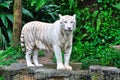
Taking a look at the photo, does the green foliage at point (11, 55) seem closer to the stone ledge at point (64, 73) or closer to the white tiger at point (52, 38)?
the white tiger at point (52, 38)

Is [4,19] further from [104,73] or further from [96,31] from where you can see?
[104,73]

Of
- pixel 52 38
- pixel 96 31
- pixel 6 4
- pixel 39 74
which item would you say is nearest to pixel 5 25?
pixel 6 4

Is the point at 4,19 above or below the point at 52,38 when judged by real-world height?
above

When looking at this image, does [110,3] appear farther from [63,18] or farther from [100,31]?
[63,18]

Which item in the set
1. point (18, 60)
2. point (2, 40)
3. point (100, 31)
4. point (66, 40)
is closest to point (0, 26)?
point (2, 40)

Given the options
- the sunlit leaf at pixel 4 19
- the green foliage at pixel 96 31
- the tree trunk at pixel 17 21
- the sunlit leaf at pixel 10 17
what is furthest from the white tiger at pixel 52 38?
the sunlit leaf at pixel 10 17

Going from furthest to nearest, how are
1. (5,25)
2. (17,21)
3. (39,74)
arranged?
(5,25) → (17,21) → (39,74)

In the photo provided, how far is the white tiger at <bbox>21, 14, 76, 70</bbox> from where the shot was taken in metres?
7.62

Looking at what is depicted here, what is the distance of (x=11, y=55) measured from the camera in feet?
33.1

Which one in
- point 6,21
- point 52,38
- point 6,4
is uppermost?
point 6,4

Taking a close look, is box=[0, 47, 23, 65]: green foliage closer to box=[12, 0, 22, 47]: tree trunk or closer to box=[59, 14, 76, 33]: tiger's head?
box=[12, 0, 22, 47]: tree trunk

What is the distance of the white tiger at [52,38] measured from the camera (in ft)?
25.0

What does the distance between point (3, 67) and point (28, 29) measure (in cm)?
115

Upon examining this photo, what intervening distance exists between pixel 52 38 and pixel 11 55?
2508 millimetres
